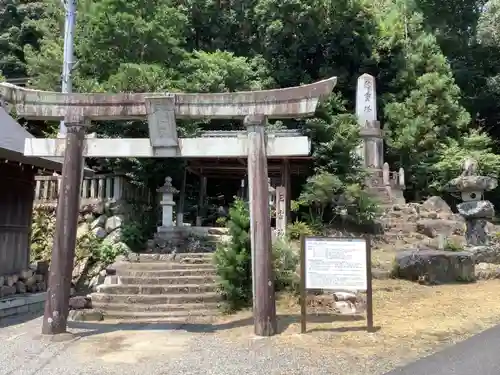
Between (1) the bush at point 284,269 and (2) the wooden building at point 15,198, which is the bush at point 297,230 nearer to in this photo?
(1) the bush at point 284,269

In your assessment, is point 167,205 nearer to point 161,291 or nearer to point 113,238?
point 113,238

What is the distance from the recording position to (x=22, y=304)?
9.82m

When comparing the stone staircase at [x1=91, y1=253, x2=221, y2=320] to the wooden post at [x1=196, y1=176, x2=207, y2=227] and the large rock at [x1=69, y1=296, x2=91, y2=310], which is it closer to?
the large rock at [x1=69, y1=296, x2=91, y2=310]

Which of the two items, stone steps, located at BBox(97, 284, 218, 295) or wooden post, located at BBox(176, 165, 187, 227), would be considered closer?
stone steps, located at BBox(97, 284, 218, 295)

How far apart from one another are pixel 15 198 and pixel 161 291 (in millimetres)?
3783

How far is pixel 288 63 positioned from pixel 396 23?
9355 millimetres

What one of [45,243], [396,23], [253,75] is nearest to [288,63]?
[253,75]

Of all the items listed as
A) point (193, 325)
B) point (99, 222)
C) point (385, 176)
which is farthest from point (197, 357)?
point (385, 176)

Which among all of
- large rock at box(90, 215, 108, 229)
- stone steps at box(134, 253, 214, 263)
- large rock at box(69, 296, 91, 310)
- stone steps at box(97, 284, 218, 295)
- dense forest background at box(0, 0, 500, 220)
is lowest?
large rock at box(69, 296, 91, 310)

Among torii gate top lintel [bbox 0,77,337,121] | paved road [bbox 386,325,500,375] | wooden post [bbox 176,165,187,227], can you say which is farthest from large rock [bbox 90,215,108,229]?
paved road [bbox 386,325,500,375]

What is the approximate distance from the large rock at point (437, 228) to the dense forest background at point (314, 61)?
352 cm

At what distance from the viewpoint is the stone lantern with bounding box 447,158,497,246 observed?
13.9m

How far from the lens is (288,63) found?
25.9 meters

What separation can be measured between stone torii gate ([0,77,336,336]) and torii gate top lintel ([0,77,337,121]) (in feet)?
0.05
